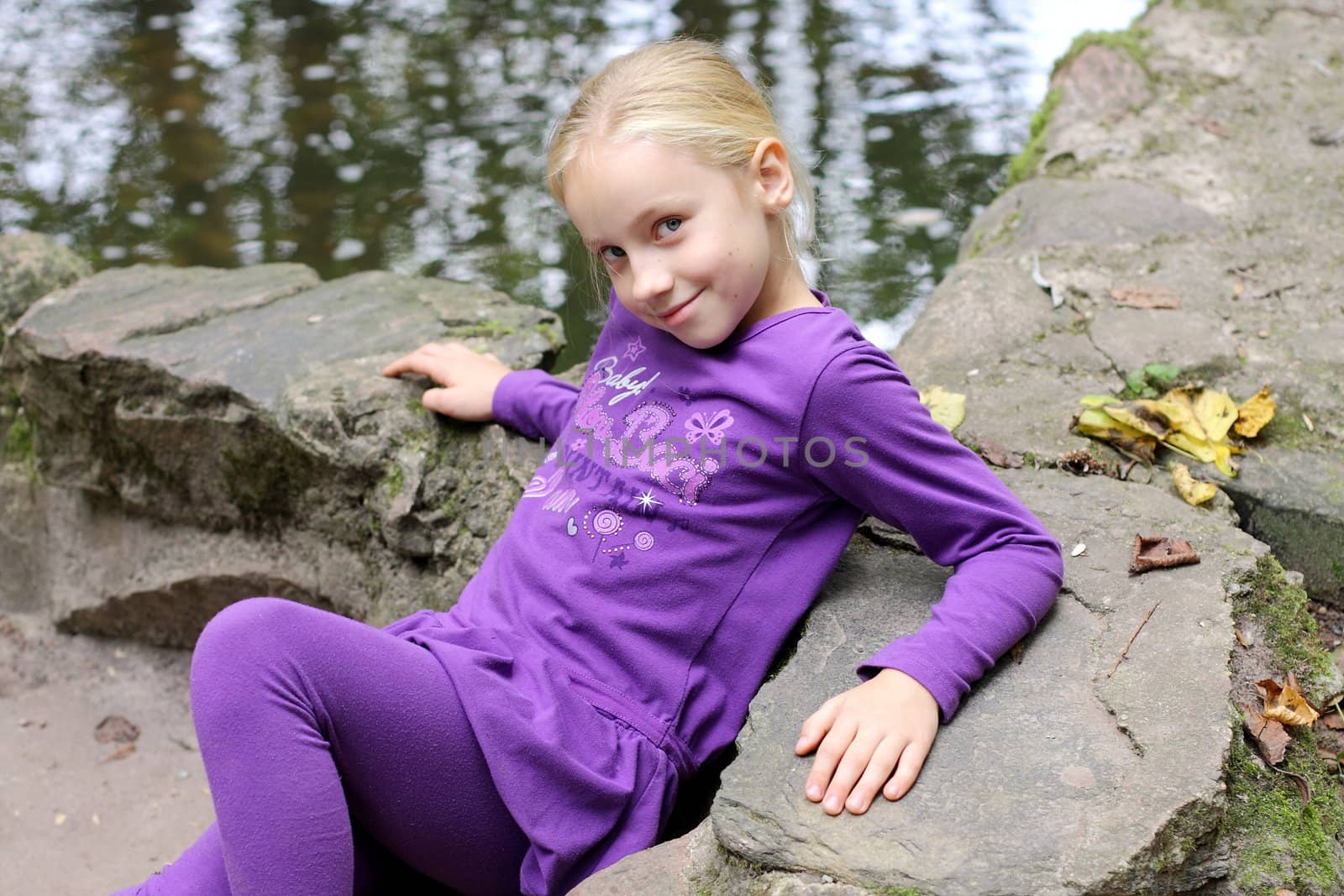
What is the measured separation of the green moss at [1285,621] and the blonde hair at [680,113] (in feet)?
2.76

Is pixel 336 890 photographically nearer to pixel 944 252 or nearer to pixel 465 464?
pixel 465 464

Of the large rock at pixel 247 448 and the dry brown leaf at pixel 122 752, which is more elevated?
the large rock at pixel 247 448

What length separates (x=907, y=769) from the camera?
60.2 inches

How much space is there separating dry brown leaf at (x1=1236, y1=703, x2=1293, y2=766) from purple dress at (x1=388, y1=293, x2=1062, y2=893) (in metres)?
0.30

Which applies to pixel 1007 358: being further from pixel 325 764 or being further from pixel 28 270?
pixel 28 270

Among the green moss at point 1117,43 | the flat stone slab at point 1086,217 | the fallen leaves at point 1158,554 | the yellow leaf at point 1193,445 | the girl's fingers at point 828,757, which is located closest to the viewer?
the girl's fingers at point 828,757

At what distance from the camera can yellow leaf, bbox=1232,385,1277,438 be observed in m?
2.33

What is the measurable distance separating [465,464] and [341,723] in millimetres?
877

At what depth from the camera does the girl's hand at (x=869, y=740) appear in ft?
4.97

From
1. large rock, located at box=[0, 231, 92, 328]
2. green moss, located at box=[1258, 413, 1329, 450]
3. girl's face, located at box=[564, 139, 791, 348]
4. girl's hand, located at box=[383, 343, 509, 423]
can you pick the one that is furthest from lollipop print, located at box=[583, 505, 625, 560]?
large rock, located at box=[0, 231, 92, 328]

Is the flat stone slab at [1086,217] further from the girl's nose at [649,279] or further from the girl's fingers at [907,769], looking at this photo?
the girl's fingers at [907,769]

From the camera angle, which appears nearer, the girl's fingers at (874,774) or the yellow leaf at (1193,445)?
the girl's fingers at (874,774)

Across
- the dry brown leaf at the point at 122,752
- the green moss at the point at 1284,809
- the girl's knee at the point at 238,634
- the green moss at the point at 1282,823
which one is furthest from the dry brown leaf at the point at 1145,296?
the dry brown leaf at the point at 122,752

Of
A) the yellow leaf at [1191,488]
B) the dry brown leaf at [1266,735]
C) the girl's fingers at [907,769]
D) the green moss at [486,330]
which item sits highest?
the girl's fingers at [907,769]
